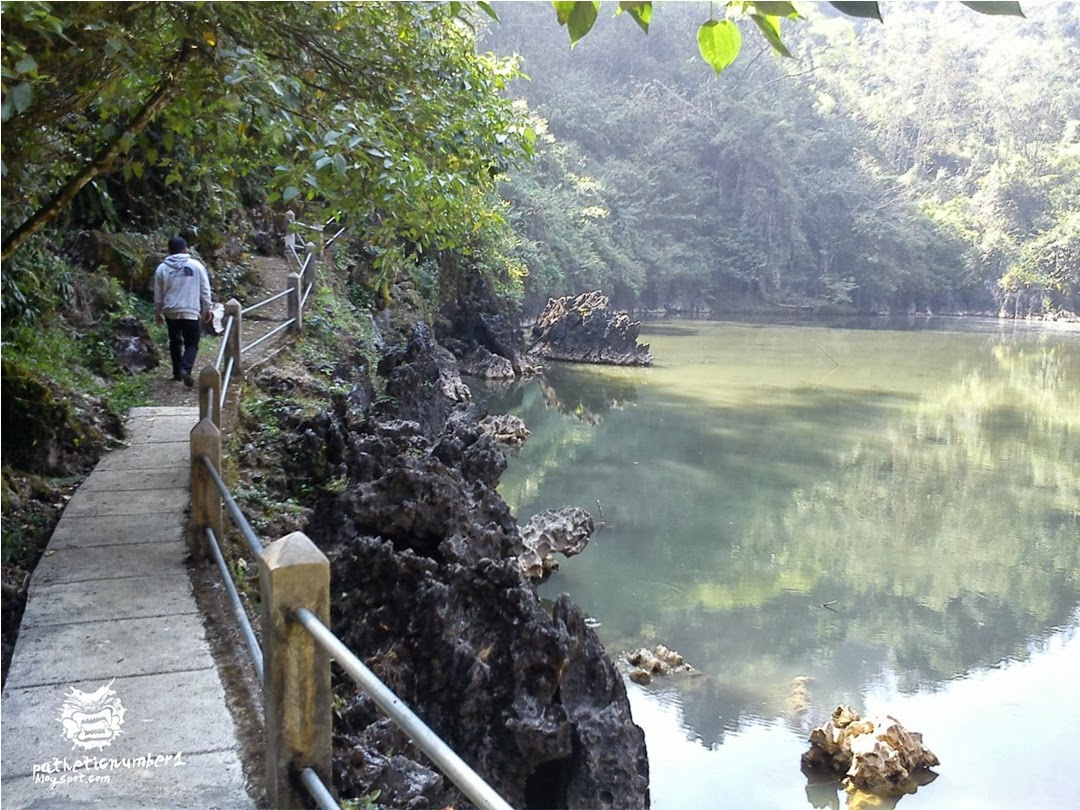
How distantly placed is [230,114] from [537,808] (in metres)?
4.33

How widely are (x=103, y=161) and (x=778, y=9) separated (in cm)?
369

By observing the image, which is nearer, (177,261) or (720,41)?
(720,41)

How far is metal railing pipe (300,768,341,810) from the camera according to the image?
93.5 inches

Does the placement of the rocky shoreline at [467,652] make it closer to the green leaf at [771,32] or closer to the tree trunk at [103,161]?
the tree trunk at [103,161]

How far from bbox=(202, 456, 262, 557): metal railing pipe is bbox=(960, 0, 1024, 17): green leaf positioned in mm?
2220

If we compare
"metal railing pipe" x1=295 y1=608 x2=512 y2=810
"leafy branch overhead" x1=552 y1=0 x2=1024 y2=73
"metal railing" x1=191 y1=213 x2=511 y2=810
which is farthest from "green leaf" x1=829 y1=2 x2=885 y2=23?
"metal railing" x1=191 y1=213 x2=511 y2=810

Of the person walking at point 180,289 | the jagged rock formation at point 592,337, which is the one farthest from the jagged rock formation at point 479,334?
the person walking at point 180,289

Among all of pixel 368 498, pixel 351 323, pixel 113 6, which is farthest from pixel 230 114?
pixel 351 323

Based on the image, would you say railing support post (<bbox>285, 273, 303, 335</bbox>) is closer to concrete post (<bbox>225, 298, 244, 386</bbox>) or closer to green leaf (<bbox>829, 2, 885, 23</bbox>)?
concrete post (<bbox>225, 298, 244, 386</bbox>)

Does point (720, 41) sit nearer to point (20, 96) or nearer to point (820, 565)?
point (20, 96)

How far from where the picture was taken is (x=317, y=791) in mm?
2469

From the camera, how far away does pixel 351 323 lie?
45.6 feet

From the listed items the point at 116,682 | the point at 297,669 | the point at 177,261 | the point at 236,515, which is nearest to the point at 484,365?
the point at 177,261

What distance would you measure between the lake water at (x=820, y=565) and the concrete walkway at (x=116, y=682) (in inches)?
164
